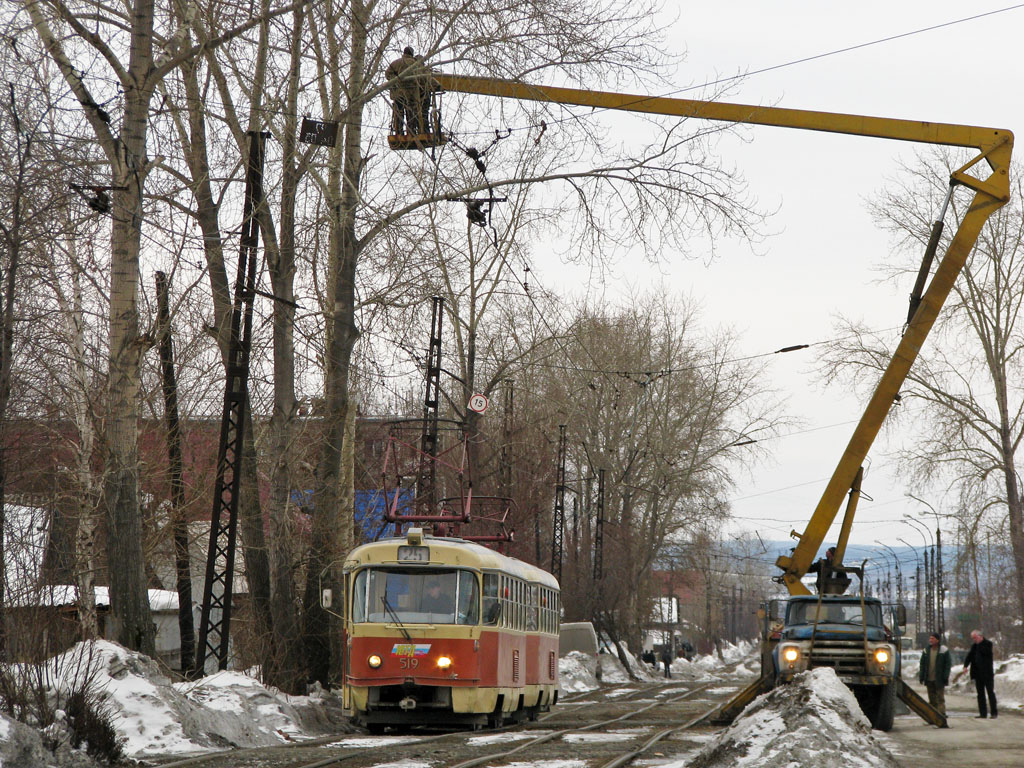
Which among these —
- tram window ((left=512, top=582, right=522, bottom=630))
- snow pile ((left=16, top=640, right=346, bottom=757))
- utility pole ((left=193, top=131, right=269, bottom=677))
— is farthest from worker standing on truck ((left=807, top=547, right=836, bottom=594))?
utility pole ((left=193, top=131, right=269, bottom=677))

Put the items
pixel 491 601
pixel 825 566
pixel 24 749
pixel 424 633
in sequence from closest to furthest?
pixel 24 749
pixel 424 633
pixel 491 601
pixel 825 566

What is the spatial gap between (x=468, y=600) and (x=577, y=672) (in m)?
25.9

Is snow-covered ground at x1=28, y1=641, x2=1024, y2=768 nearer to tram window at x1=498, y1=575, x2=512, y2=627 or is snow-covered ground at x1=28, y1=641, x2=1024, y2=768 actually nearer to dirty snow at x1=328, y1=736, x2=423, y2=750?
dirty snow at x1=328, y1=736, x2=423, y2=750

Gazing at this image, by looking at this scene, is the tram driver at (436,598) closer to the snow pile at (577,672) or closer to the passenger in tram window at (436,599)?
the passenger in tram window at (436,599)

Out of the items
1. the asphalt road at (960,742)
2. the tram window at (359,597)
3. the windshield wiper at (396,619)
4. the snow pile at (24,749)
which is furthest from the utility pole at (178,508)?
the asphalt road at (960,742)

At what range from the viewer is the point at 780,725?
455 inches

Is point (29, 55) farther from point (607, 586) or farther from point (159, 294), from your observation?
point (607, 586)

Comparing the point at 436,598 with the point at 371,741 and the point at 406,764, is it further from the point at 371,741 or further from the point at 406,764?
the point at 406,764

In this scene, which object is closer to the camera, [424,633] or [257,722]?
[257,722]

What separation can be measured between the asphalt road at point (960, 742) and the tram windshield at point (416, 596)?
5993 millimetres

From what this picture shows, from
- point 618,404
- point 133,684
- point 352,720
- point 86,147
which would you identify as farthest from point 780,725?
point 618,404

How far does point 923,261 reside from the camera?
2158 centimetres

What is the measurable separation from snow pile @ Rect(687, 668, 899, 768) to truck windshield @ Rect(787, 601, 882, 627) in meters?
7.37

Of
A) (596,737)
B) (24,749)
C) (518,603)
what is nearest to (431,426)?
(518,603)
